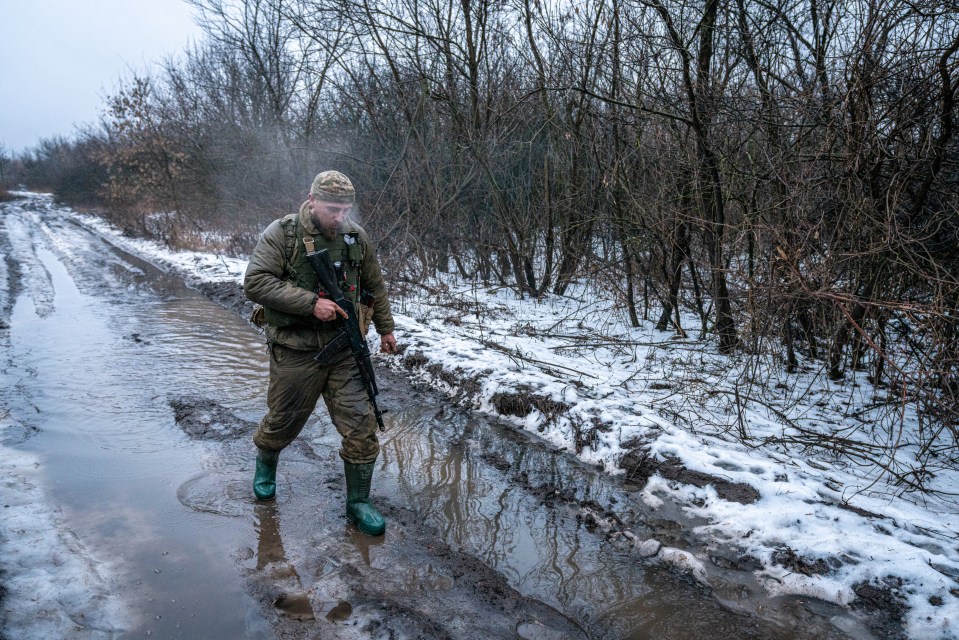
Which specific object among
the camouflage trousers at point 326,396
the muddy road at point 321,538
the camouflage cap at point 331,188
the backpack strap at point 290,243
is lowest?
the muddy road at point 321,538

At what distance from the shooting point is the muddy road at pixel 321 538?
2.75 m

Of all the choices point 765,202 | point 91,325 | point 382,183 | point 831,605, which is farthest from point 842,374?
point 91,325

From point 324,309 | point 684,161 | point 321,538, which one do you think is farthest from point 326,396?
point 684,161

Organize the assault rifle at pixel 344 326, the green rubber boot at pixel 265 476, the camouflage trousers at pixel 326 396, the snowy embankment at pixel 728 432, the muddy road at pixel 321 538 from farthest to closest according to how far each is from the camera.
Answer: the green rubber boot at pixel 265 476 → the camouflage trousers at pixel 326 396 → the assault rifle at pixel 344 326 → the snowy embankment at pixel 728 432 → the muddy road at pixel 321 538

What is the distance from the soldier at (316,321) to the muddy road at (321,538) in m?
0.43

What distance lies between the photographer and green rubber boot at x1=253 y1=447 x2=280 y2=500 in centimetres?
375

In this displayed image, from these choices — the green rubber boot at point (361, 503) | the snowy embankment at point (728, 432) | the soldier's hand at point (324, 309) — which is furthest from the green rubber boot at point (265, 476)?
the snowy embankment at point (728, 432)

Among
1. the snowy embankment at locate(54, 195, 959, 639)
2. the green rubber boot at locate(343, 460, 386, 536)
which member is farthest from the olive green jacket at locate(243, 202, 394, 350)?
the snowy embankment at locate(54, 195, 959, 639)

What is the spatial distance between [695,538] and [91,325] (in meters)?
Answer: 8.65

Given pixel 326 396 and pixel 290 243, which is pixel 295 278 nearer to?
pixel 290 243

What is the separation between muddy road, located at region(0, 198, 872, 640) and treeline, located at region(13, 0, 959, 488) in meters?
1.94

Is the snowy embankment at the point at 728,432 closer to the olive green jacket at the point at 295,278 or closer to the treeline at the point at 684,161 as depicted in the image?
the treeline at the point at 684,161

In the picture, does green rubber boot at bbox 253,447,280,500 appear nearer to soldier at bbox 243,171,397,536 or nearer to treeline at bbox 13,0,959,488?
soldier at bbox 243,171,397,536

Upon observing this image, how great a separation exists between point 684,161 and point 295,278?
15.0 ft
